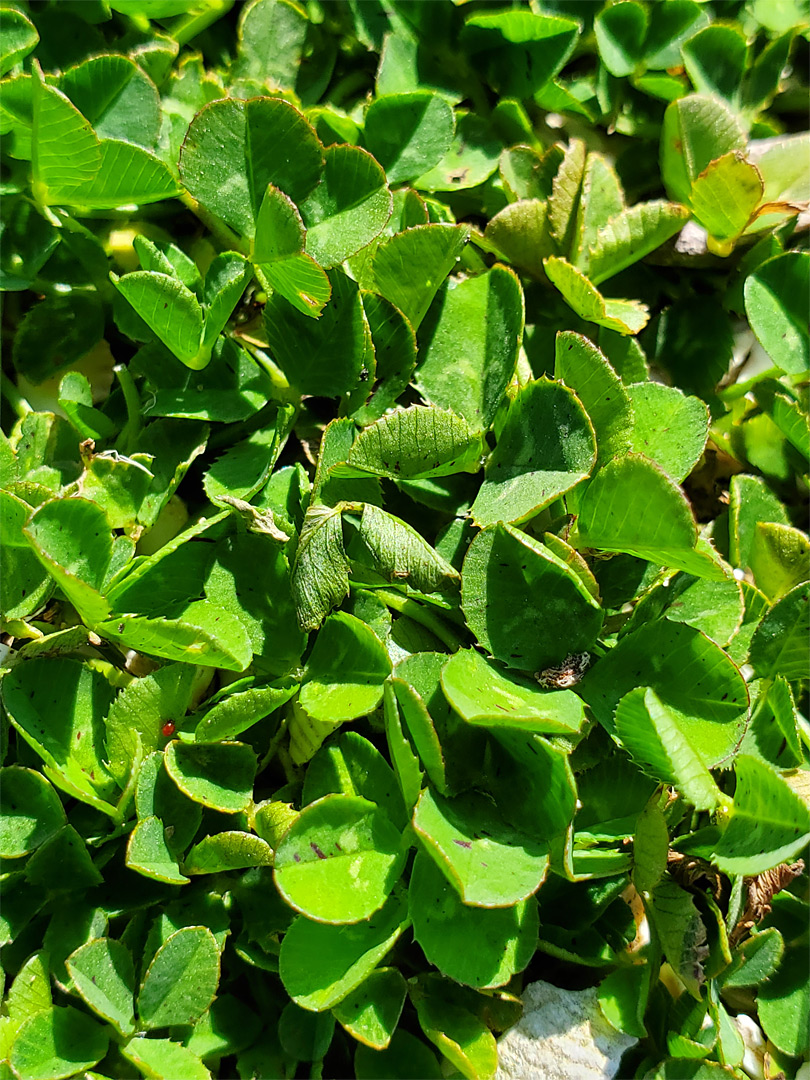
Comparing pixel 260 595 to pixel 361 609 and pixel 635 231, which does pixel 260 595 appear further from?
pixel 635 231

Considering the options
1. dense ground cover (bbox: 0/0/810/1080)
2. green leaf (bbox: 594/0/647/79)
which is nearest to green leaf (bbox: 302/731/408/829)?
dense ground cover (bbox: 0/0/810/1080)

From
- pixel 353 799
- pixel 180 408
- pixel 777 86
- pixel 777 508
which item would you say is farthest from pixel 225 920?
pixel 777 86

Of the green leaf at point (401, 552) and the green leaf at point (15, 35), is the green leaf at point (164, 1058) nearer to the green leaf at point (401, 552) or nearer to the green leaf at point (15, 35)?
the green leaf at point (401, 552)

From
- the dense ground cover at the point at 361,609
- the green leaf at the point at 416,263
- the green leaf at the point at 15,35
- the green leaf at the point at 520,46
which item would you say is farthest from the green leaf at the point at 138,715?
the green leaf at the point at 520,46

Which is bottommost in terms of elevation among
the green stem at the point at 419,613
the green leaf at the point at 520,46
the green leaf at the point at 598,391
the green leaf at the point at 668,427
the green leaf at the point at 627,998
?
the green leaf at the point at 627,998

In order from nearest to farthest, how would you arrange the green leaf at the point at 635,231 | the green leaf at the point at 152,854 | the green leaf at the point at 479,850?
the green leaf at the point at 479,850
the green leaf at the point at 152,854
the green leaf at the point at 635,231

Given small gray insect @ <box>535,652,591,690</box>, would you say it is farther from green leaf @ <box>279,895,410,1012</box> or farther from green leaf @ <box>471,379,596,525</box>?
green leaf @ <box>279,895,410,1012</box>
